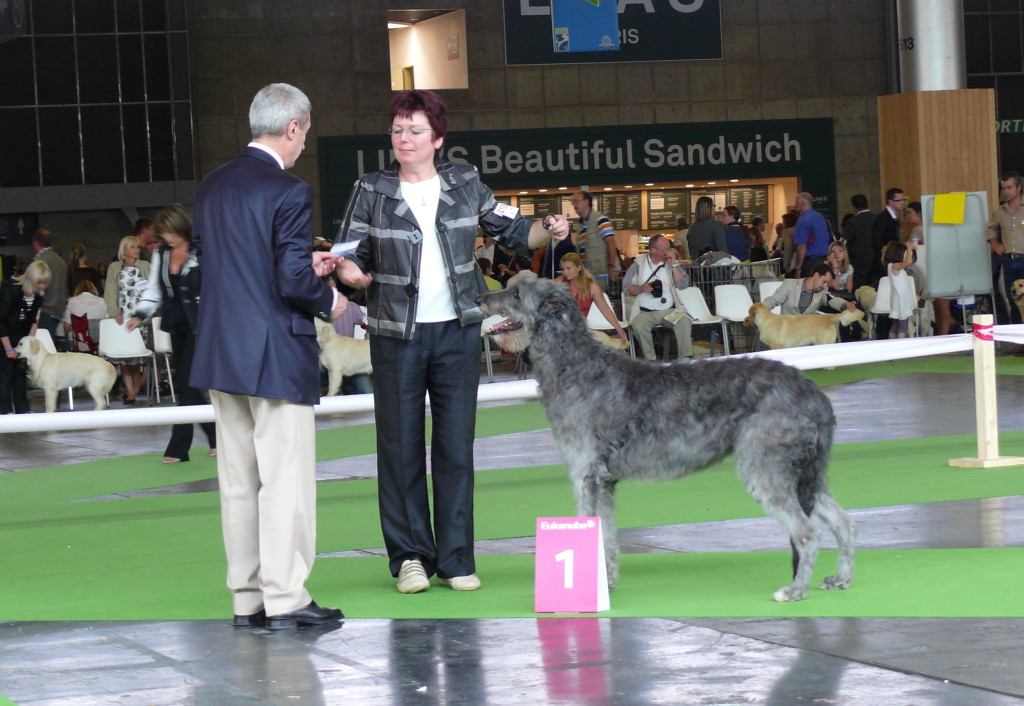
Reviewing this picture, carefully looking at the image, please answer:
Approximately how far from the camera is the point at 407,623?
5.07 meters

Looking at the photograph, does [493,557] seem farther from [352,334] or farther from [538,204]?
[538,204]

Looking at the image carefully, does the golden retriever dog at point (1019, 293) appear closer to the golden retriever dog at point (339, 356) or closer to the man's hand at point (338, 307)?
the golden retriever dog at point (339, 356)

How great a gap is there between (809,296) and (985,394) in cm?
769

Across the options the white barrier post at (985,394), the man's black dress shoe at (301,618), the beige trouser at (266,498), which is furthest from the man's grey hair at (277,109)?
the white barrier post at (985,394)

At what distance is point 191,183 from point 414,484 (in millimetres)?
23743

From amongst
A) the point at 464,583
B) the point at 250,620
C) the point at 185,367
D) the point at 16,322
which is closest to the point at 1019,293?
the point at 185,367

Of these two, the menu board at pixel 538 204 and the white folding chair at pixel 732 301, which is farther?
the menu board at pixel 538 204

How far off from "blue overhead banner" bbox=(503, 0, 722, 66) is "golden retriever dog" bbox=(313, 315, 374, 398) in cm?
1559

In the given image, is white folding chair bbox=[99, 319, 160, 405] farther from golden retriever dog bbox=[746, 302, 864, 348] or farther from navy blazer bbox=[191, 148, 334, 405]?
navy blazer bbox=[191, 148, 334, 405]

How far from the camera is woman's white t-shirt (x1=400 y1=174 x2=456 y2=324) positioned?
564 cm

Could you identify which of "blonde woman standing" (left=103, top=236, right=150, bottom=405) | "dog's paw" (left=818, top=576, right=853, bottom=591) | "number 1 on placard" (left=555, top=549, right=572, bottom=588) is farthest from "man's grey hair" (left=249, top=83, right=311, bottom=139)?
"blonde woman standing" (left=103, top=236, right=150, bottom=405)

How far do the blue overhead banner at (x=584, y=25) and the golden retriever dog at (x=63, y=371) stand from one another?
53.2 feet

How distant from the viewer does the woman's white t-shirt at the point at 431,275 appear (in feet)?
18.5

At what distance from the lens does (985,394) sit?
845 cm
